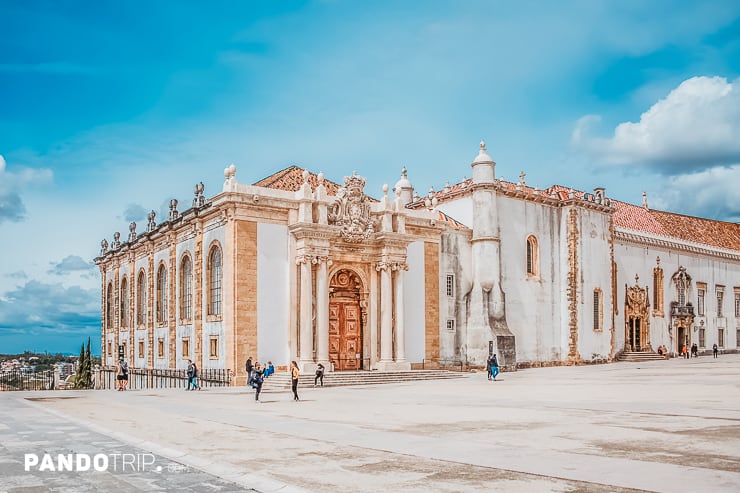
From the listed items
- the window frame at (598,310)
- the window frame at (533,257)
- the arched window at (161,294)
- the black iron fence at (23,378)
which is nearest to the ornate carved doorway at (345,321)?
the arched window at (161,294)

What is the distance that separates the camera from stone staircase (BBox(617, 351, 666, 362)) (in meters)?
53.4

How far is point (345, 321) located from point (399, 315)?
9.26 feet

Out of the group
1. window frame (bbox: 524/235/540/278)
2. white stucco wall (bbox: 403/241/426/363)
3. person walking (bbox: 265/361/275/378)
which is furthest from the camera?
window frame (bbox: 524/235/540/278)

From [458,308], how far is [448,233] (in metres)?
4.34

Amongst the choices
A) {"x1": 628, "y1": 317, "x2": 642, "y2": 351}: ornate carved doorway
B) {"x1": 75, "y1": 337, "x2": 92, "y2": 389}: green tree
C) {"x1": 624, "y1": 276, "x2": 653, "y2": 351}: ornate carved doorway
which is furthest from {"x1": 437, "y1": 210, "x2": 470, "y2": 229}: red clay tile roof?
{"x1": 75, "y1": 337, "x2": 92, "y2": 389}: green tree

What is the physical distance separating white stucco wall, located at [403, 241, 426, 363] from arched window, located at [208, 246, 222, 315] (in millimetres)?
9785

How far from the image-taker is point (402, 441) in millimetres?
13406

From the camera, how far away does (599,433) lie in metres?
14.0

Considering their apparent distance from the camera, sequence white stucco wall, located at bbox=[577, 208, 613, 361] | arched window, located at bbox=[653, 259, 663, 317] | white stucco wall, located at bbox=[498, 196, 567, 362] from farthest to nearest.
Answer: arched window, located at bbox=[653, 259, 663, 317] → white stucco wall, located at bbox=[577, 208, 613, 361] → white stucco wall, located at bbox=[498, 196, 567, 362]

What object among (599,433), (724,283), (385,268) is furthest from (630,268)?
(599,433)

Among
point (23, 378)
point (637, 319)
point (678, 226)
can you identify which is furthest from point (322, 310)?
point (678, 226)

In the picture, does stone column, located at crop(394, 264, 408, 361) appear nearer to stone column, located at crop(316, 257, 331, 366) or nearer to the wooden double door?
the wooden double door

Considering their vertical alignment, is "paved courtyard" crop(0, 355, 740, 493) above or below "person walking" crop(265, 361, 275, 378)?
above

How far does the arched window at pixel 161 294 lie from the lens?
44.4 m
